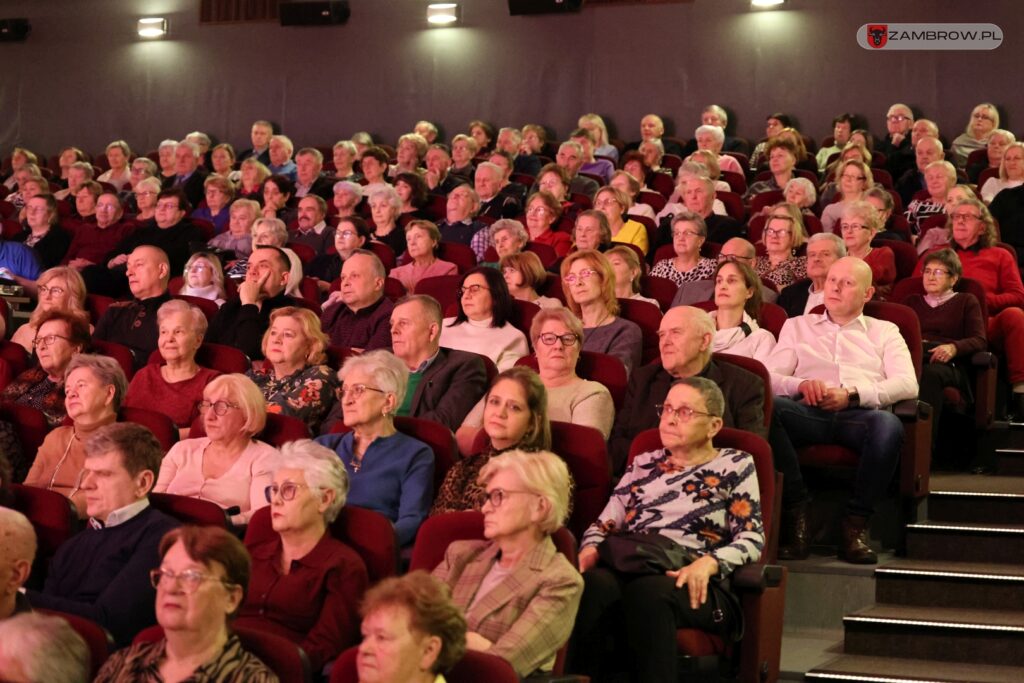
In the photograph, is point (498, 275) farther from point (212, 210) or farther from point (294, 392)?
point (212, 210)

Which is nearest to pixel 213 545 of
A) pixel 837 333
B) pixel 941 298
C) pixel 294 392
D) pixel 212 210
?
pixel 294 392

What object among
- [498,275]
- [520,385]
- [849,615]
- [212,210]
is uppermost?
[212,210]

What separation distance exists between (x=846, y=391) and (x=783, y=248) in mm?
1556

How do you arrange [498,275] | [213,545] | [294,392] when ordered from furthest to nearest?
[498,275]
[294,392]
[213,545]

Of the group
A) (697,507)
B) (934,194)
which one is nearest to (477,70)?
(934,194)

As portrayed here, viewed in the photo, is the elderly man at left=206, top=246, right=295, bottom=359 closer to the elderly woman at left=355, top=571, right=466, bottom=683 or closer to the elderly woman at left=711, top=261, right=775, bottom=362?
the elderly woman at left=711, top=261, right=775, bottom=362

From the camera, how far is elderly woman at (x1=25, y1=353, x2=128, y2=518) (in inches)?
154

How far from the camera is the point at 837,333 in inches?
176

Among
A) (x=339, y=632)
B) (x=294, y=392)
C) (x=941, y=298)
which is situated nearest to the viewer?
(x=339, y=632)

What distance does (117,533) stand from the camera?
316 cm

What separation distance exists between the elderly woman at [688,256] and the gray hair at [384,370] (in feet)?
6.88

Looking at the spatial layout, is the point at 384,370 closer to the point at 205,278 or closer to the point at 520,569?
the point at 520,569

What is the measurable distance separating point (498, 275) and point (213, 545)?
7.74 ft

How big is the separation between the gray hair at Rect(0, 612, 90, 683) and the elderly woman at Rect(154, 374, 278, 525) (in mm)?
1286
